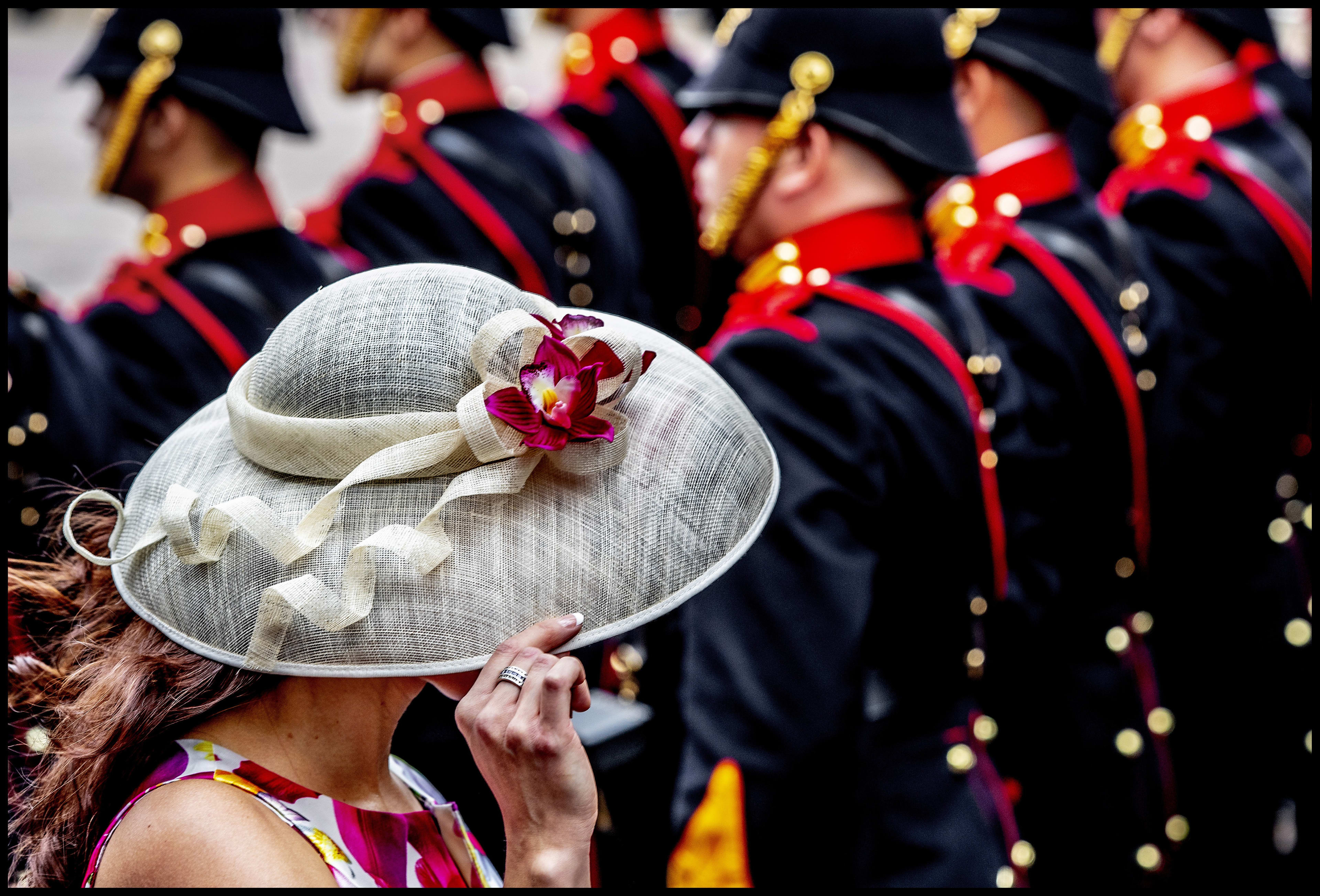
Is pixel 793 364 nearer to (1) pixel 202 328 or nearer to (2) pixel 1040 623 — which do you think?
(2) pixel 1040 623

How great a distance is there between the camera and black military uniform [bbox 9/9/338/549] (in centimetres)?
311

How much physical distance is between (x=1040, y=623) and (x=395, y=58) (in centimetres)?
286

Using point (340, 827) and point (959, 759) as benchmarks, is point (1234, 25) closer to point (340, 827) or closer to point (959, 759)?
point (959, 759)

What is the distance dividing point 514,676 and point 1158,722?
8.17ft

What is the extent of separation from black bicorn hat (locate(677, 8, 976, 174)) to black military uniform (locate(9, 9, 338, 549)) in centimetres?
136

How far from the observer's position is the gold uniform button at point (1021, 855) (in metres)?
2.62

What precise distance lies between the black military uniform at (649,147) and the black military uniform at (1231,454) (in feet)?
5.60

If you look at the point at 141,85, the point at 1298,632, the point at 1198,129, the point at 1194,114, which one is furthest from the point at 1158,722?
the point at 141,85

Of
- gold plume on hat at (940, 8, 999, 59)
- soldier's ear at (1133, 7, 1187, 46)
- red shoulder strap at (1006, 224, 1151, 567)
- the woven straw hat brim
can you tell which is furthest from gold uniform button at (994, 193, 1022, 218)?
the woven straw hat brim

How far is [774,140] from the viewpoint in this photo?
2674mm

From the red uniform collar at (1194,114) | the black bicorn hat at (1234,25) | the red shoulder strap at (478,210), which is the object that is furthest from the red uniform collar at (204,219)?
the black bicorn hat at (1234,25)

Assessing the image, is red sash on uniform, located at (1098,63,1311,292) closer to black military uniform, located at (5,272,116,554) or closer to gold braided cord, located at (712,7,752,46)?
gold braided cord, located at (712,7,752,46)

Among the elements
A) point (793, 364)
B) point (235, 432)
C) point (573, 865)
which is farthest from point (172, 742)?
point (793, 364)

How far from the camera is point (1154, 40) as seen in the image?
3979mm
